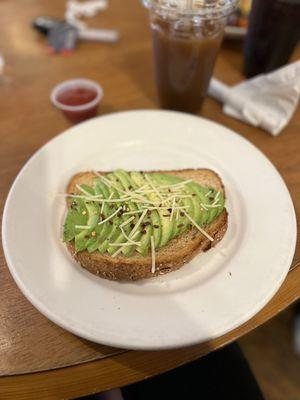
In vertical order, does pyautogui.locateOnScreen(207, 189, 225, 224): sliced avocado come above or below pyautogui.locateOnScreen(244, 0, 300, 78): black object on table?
below

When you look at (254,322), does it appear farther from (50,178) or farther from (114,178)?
(50,178)

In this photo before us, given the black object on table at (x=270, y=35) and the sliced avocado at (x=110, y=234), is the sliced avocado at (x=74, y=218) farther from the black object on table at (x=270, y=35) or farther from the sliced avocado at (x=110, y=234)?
the black object on table at (x=270, y=35)

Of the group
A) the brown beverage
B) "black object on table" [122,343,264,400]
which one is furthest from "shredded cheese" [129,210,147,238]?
the brown beverage

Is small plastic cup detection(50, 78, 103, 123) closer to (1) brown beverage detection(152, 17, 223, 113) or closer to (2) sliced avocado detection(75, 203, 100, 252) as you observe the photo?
(1) brown beverage detection(152, 17, 223, 113)

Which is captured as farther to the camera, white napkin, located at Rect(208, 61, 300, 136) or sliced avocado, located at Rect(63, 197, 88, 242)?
white napkin, located at Rect(208, 61, 300, 136)

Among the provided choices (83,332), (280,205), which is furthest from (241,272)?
(83,332)

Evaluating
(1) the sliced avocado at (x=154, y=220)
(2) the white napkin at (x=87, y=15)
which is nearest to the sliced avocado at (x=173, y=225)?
(1) the sliced avocado at (x=154, y=220)
